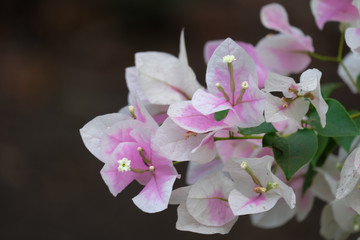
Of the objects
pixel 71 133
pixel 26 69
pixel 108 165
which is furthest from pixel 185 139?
pixel 26 69

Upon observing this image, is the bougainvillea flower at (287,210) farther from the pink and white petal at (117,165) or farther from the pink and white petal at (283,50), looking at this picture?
the pink and white petal at (117,165)

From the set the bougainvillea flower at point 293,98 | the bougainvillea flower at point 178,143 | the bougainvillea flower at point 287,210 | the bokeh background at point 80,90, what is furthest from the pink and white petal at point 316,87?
the bokeh background at point 80,90

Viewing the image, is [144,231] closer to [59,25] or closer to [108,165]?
[59,25]

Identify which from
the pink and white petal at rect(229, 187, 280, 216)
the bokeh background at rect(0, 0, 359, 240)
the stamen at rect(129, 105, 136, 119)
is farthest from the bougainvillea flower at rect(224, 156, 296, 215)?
the bokeh background at rect(0, 0, 359, 240)

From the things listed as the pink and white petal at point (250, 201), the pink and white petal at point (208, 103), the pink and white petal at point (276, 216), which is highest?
the pink and white petal at point (208, 103)

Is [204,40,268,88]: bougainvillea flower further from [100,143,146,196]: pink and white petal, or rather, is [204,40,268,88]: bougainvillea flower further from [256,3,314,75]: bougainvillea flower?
[100,143,146,196]: pink and white petal
